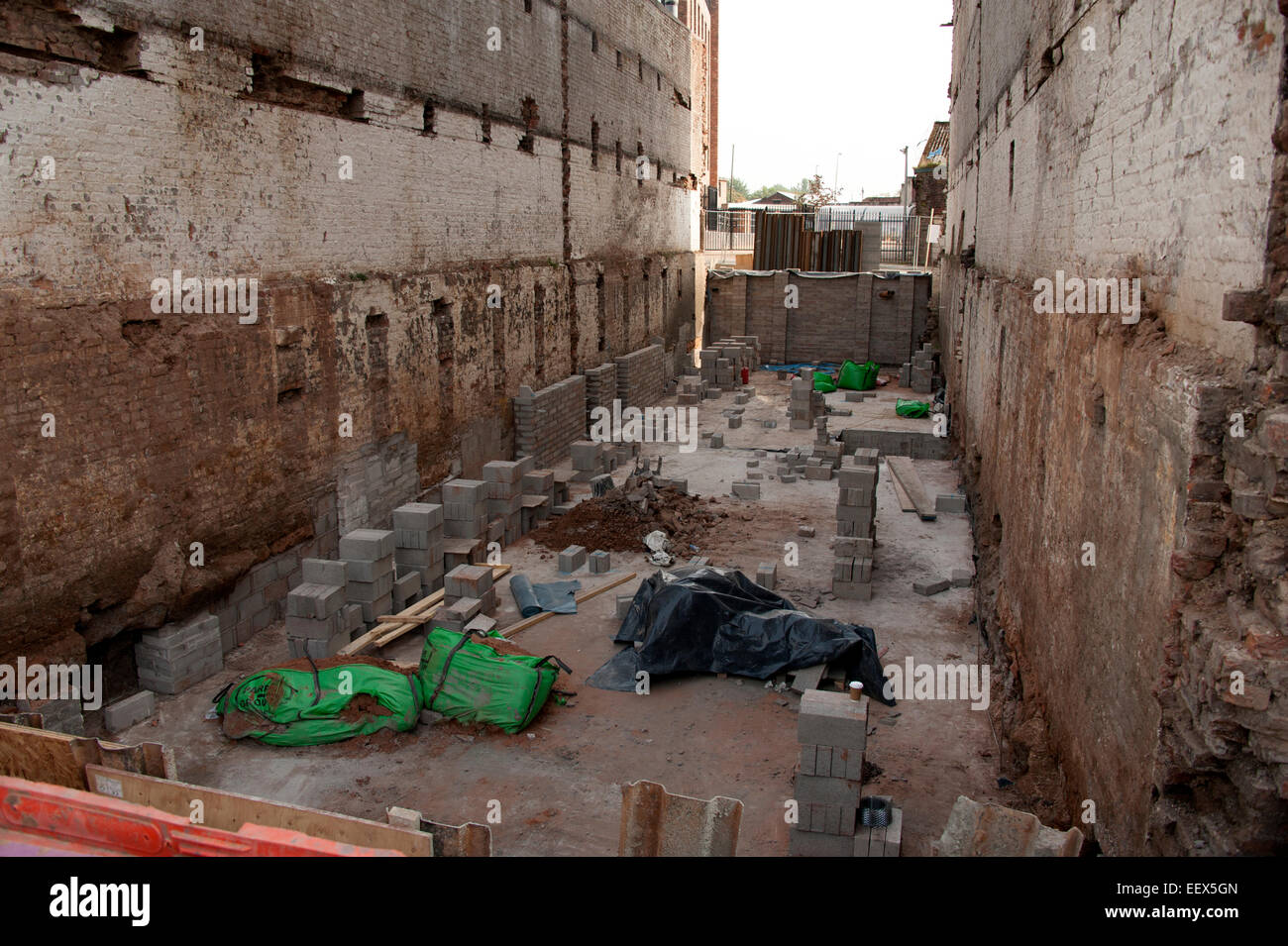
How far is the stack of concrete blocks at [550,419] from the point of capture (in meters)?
17.0

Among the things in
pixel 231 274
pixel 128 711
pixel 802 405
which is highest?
pixel 231 274

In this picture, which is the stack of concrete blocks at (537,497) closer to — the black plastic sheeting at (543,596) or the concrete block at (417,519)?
the black plastic sheeting at (543,596)

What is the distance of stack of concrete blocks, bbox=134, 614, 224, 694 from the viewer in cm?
902

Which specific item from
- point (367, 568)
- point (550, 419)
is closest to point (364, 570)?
point (367, 568)

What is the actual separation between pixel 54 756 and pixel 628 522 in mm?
8517

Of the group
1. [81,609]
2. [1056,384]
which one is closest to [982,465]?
[1056,384]

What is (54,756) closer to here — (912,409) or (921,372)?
(912,409)

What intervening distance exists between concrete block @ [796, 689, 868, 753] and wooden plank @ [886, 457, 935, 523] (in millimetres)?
8280

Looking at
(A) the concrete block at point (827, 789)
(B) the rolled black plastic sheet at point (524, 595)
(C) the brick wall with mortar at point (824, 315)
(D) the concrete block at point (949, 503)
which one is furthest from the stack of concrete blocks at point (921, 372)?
(A) the concrete block at point (827, 789)

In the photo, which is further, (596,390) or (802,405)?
(802,405)

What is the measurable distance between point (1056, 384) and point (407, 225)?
9095mm

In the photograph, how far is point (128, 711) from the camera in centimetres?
834

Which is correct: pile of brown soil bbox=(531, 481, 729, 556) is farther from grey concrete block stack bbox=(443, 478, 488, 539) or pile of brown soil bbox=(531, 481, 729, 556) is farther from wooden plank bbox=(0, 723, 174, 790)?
wooden plank bbox=(0, 723, 174, 790)
